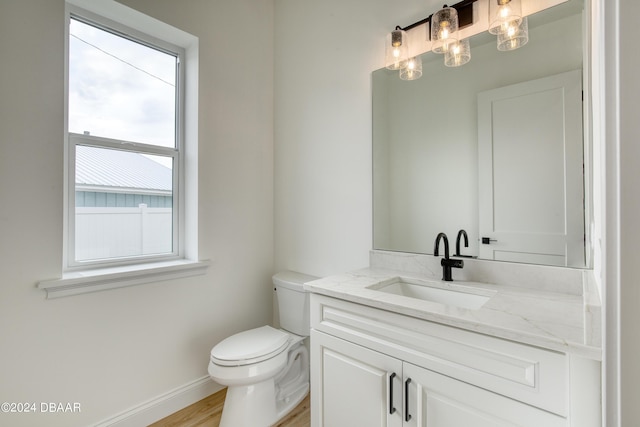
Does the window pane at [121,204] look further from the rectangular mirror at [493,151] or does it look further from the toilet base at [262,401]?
the rectangular mirror at [493,151]

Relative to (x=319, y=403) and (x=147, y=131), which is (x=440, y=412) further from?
(x=147, y=131)

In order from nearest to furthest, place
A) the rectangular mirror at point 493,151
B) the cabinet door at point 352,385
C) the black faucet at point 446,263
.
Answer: the cabinet door at point 352,385
the rectangular mirror at point 493,151
the black faucet at point 446,263

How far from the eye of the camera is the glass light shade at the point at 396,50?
1.50 metres

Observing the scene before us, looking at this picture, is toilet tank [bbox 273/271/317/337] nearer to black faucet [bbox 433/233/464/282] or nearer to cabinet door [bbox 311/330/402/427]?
cabinet door [bbox 311/330/402/427]

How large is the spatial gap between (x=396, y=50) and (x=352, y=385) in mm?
1573

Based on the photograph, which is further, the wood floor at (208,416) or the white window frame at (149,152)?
the wood floor at (208,416)

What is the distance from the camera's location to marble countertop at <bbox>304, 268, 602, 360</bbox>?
0.72m

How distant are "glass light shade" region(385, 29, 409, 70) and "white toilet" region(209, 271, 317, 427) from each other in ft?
4.37

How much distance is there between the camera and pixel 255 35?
2074 millimetres

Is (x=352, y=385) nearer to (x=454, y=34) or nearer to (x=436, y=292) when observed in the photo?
(x=436, y=292)

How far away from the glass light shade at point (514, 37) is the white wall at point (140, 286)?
1.48 meters

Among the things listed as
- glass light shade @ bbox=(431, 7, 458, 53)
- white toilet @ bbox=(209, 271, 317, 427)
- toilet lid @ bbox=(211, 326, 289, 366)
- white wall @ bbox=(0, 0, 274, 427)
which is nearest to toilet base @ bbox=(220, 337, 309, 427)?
white toilet @ bbox=(209, 271, 317, 427)
